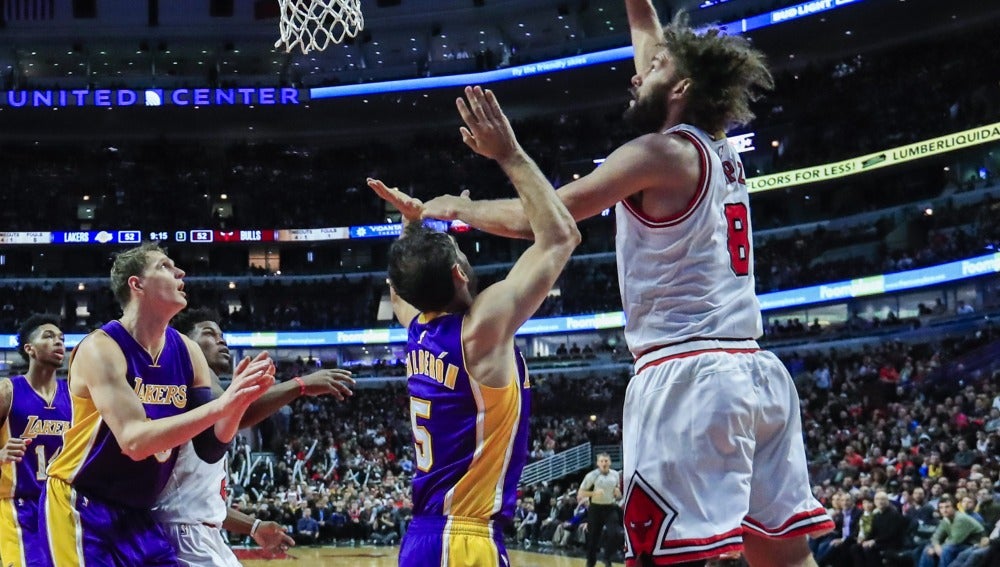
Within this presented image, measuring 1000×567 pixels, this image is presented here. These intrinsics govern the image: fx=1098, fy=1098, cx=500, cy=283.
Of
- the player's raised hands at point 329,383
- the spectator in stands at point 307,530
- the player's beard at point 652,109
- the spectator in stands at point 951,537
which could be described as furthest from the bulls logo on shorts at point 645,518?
the spectator in stands at point 307,530

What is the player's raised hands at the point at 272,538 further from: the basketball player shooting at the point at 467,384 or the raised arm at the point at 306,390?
the basketball player shooting at the point at 467,384

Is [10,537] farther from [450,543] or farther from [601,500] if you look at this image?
[601,500]

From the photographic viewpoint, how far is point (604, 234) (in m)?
42.0

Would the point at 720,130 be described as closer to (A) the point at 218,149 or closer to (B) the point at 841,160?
(B) the point at 841,160

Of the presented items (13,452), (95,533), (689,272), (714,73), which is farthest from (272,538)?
(714,73)

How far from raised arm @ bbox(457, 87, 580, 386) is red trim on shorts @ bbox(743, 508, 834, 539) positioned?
1.00 metres

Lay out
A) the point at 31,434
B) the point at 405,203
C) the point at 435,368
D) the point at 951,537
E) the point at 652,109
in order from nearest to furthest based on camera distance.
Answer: the point at 435,368, the point at 652,109, the point at 405,203, the point at 31,434, the point at 951,537

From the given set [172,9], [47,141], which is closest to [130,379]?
[172,9]

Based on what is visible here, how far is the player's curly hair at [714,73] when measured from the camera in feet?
12.7

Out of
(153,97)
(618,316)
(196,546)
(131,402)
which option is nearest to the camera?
(131,402)

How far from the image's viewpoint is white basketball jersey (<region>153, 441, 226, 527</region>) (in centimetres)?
541

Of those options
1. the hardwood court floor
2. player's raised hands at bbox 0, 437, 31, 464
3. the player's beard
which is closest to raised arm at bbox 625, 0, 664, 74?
the player's beard

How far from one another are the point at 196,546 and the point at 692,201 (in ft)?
10.5

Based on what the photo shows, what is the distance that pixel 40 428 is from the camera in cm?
720
